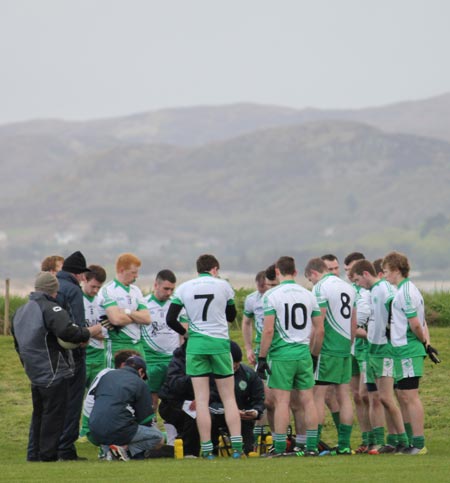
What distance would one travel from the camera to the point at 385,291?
11180 mm

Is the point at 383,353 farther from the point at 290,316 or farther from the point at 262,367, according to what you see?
the point at 262,367

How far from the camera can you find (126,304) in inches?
470

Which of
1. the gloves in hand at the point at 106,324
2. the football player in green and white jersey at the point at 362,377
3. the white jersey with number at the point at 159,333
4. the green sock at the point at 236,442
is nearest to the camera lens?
the green sock at the point at 236,442

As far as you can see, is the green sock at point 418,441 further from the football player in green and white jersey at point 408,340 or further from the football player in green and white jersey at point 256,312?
the football player in green and white jersey at point 256,312

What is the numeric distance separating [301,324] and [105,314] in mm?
2199

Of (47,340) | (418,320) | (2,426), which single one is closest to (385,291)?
(418,320)

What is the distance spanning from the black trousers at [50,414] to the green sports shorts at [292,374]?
191 cm

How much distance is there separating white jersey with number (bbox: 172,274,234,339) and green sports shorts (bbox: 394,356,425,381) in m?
1.65

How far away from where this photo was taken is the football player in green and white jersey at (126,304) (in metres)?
11.8

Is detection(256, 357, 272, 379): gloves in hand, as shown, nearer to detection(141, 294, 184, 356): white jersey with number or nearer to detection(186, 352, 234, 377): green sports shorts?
detection(186, 352, 234, 377): green sports shorts

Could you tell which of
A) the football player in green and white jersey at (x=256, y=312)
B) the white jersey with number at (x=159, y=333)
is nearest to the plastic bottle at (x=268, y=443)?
the football player in green and white jersey at (x=256, y=312)

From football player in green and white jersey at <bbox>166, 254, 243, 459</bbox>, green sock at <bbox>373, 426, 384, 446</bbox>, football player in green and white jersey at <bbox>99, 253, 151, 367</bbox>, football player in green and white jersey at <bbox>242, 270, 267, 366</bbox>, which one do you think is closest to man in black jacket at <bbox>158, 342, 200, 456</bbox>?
football player in green and white jersey at <bbox>166, 254, 243, 459</bbox>

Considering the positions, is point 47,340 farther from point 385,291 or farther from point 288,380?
point 385,291

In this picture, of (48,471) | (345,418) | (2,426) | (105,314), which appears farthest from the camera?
(2,426)
